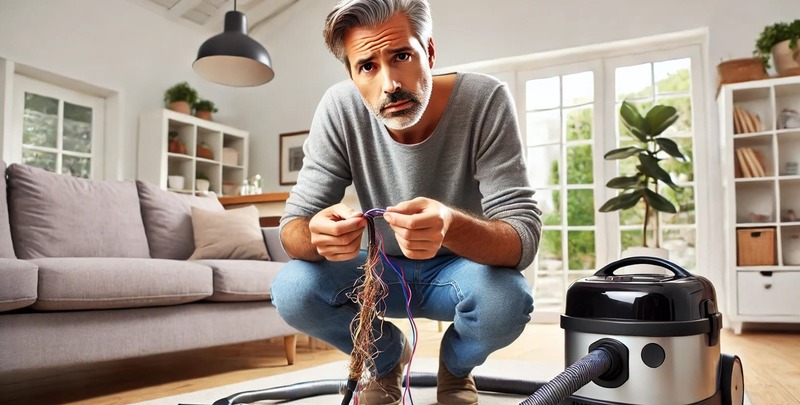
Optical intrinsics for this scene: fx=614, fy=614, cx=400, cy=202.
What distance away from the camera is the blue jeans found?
1319 millimetres

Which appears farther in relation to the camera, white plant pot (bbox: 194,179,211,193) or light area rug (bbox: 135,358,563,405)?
white plant pot (bbox: 194,179,211,193)

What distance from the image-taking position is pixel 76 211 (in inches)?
93.7

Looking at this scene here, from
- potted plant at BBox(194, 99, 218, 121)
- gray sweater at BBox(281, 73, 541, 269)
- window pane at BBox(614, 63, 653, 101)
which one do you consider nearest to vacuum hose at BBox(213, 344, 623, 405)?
gray sweater at BBox(281, 73, 541, 269)

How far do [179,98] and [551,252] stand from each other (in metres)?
3.50

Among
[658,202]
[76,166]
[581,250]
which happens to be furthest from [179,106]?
[658,202]

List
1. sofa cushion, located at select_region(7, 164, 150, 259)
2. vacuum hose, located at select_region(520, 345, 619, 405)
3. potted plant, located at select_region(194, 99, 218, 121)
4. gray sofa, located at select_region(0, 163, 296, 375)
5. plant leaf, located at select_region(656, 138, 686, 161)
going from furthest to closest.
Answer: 1. potted plant, located at select_region(194, 99, 218, 121)
2. plant leaf, located at select_region(656, 138, 686, 161)
3. sofa cushion, located at select_region(7, 164, 150, 259)
4. gray sofa, located at select_region(0, 163, 296, 375)
5. vacuum hose, located at select_region(520, 345, 619, 405)

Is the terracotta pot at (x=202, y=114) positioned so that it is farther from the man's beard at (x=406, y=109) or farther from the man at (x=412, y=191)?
the man's beard at (x=406, y=109)

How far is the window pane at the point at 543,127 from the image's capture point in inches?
192

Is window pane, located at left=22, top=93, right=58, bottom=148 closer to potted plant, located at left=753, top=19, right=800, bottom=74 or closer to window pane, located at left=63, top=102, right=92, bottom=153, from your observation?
window pane, located at left=63, top=102, right=92, bottom=153

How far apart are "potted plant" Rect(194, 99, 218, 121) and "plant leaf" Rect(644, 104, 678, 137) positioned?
3.85 m

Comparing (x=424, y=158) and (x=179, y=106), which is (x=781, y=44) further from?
(x=179, y=106)

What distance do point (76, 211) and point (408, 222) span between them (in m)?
1.88

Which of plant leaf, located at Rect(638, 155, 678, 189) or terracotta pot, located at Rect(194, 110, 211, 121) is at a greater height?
terracotta pot, located at Rect(194, 110, 211, 121)

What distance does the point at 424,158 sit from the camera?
148 cm
